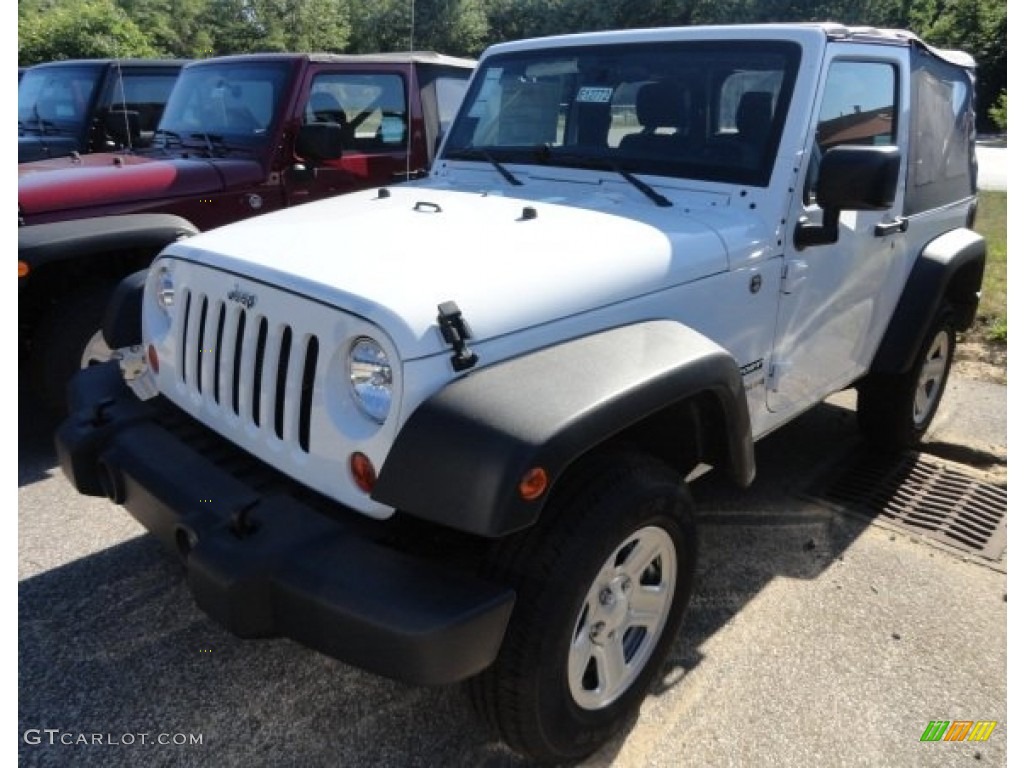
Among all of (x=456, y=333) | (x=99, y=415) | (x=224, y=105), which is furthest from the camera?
(x=224, y=105)

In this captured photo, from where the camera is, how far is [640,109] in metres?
3.21

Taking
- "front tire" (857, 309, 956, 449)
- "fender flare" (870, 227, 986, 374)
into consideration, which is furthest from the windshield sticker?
"front tire" (857, 309, 956, 449)

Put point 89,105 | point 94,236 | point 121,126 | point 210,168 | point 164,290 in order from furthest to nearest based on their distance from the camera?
point 89,105 → point 121,126 → point 210,168 → point 94,236 → point 164,290

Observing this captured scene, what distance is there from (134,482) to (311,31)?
8336 millimetres

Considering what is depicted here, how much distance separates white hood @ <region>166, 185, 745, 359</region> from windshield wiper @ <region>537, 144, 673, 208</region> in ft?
0.14

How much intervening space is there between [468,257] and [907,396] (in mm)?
2801

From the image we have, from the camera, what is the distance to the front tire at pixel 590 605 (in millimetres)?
1981

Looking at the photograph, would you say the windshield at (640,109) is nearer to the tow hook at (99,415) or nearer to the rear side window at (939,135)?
the rear side window at (939,135)

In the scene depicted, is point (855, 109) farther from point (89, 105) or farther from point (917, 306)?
point (89, 105)

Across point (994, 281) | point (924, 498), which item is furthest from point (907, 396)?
point (994, 281)

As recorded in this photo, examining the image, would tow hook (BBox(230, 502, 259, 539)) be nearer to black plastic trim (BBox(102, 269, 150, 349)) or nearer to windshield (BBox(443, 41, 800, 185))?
black plastic trim (BBox(102, 269, 150, 349))

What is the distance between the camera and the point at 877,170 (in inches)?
100

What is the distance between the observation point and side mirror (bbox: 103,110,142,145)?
646 cm

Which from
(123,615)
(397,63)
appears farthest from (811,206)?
(397,63)
